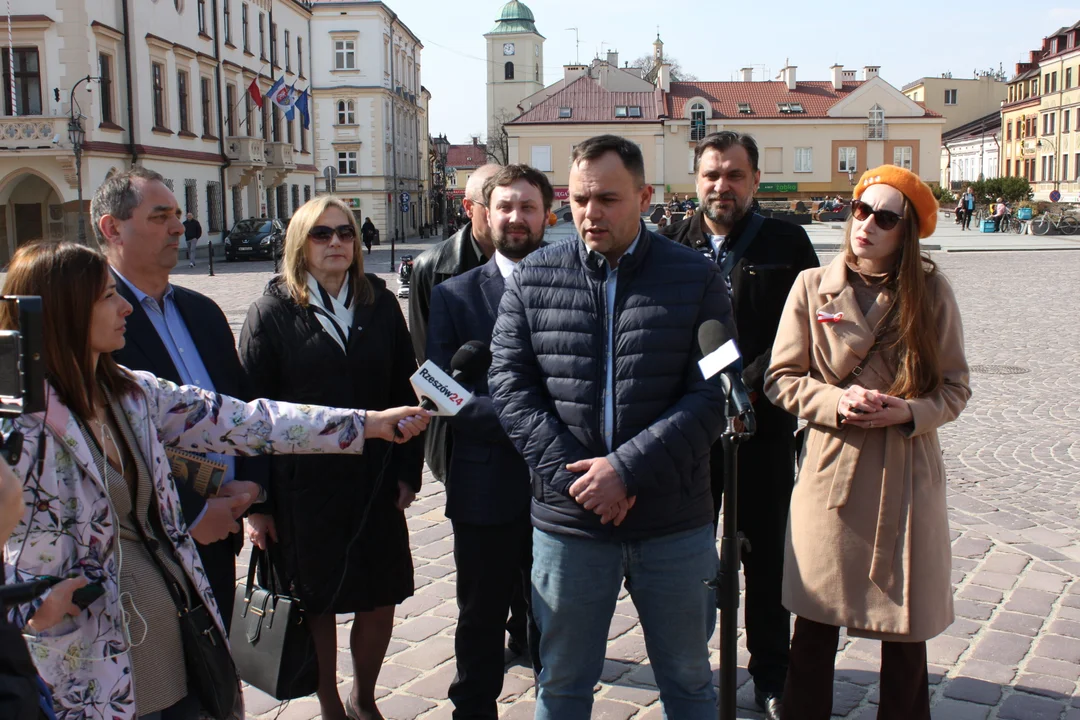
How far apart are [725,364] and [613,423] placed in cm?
69

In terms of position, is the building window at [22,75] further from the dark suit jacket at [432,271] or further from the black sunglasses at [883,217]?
the black sunglasses at [883,217]

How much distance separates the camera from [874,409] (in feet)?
11.0

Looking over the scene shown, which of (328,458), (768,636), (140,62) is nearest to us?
(328,458)

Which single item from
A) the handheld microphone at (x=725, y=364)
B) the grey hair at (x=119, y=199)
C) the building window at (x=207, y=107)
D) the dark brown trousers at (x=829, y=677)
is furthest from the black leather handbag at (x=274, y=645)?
the building window at (x=207, y=107)

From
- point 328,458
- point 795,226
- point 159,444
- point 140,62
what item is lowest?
point 328,458

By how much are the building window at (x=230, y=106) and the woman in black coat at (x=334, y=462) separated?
42.8 metres

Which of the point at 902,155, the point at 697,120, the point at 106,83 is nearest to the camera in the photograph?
the point at 106,83

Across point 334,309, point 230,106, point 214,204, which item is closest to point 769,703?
point 334,309

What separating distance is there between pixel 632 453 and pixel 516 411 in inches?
16.4

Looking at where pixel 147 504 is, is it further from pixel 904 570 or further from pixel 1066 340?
pixel 1066 340

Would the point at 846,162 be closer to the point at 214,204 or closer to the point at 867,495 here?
the point at 214,204

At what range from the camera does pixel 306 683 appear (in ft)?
11.8

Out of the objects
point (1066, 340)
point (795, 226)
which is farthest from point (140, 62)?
point (795, 226)

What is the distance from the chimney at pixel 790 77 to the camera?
7494 cm
